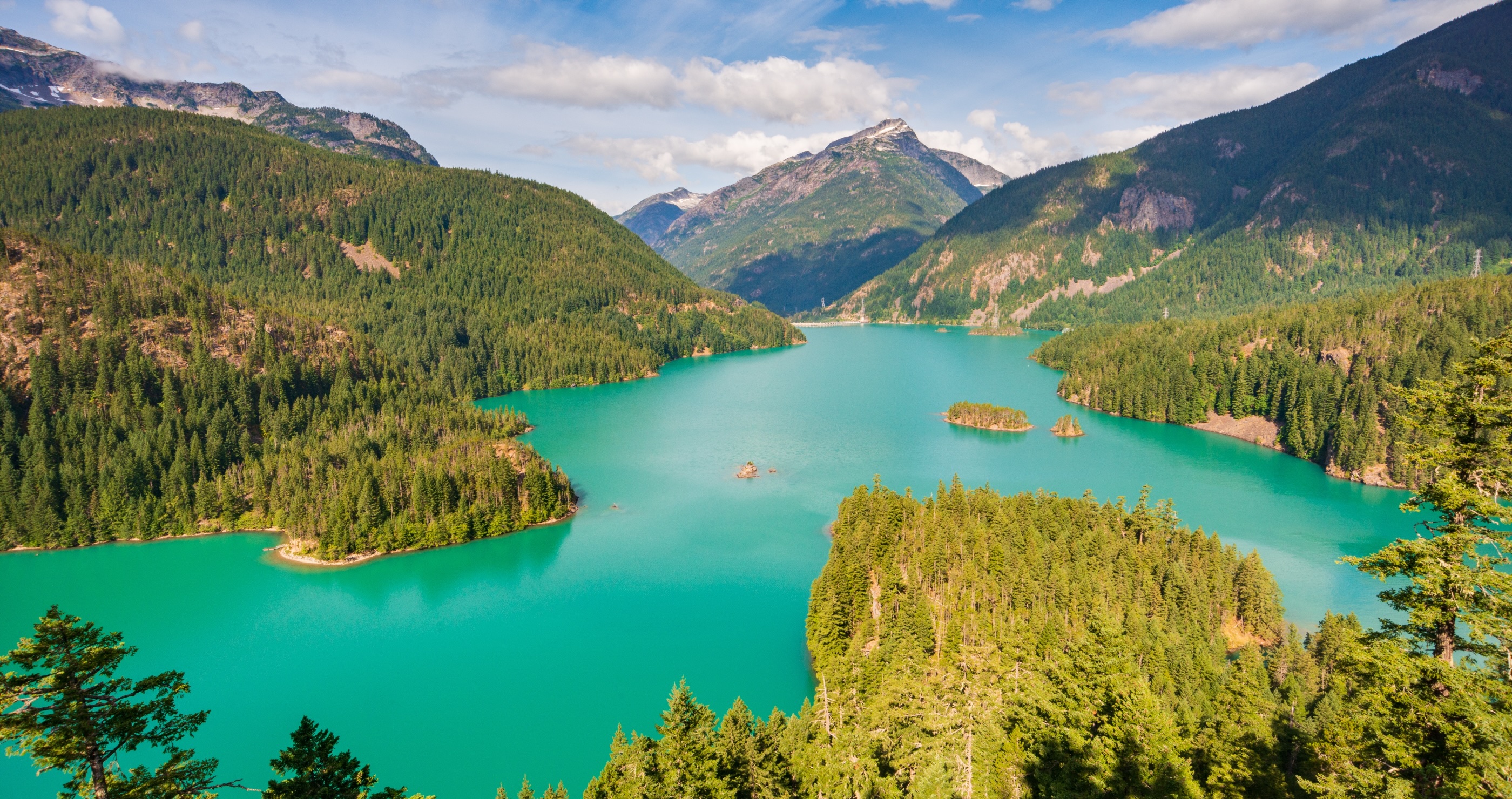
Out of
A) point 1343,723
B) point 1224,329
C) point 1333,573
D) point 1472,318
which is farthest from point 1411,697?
point 1224,329

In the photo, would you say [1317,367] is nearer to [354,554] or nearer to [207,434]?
→ [354,554]

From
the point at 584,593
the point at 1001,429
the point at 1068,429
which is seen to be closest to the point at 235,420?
the point at 584,593

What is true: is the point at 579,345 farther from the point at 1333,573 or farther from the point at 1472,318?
the point at 1472,318

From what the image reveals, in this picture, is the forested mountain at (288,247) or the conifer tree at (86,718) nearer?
the conifer tree at (86,718)

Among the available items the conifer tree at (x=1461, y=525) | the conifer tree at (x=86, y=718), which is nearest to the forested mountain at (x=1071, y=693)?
the conifer tree at (x=1461, y=525)

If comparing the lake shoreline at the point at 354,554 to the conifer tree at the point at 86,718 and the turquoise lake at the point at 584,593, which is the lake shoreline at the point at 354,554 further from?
the conifer tree at the point at 86,718

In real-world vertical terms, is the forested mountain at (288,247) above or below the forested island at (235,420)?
above
